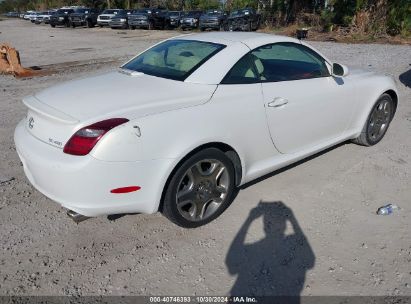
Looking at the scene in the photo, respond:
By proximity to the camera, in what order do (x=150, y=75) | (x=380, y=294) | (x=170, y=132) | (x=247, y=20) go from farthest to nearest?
1. (x=247, y=20)
2. (x=150, y=75)
3. (x=170, y=132)
4. (x=380, y=294)

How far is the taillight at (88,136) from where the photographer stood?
103 inches

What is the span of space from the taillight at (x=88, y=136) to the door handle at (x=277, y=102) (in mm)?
1441

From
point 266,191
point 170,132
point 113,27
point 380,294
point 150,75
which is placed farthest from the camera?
point 113,27

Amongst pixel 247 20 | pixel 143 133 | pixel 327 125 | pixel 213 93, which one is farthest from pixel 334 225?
pixel 247 20

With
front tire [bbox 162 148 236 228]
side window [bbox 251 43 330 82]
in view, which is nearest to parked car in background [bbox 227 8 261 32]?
side window [bbox 251 43 330 82]

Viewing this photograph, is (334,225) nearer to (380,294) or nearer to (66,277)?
(380,294)

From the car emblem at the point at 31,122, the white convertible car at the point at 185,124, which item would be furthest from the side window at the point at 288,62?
the car emblem at the point at 31,122

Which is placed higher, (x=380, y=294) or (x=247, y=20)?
(x=247, y=20)

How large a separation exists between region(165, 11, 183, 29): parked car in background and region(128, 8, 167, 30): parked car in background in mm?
271

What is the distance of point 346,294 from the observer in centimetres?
256

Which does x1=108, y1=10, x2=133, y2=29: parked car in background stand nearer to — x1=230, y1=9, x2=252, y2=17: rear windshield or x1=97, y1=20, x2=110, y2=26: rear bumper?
x1=97, y1=20, x2=110, y2=26: rear bumper

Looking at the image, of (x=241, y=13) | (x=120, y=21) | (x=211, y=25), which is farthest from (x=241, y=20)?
(x=120, y=21)

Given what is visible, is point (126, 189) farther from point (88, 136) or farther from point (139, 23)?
point (139, 23)

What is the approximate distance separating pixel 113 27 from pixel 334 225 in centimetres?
3302
